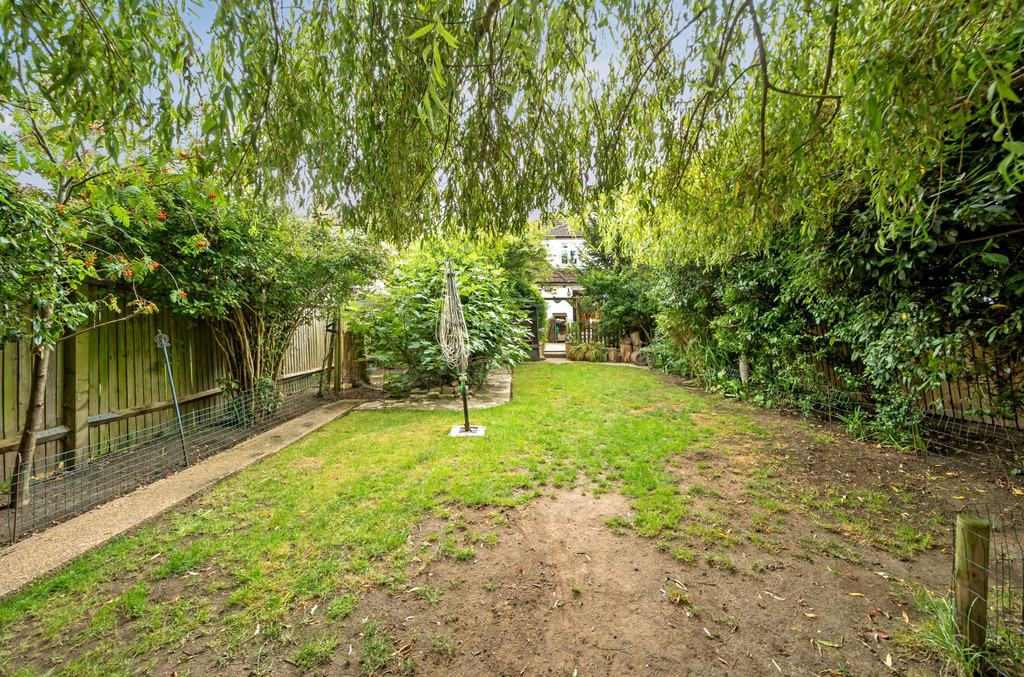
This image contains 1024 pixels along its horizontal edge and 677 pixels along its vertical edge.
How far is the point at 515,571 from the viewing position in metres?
2.30

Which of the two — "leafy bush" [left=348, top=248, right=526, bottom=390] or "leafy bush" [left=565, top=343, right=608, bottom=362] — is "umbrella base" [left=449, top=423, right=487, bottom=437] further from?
"leafy bush" [left=565, top=343, right=608, bottom=362]

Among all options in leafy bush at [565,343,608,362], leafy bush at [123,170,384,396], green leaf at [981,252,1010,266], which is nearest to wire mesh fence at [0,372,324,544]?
leafy bush at [123,170,384,396]

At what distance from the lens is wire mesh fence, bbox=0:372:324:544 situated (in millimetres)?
2754

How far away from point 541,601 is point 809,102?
2807 mm

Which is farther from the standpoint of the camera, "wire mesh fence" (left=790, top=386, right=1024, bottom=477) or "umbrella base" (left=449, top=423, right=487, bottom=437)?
"umbrella base" (left=449, top=423, right=487, bottom=437)

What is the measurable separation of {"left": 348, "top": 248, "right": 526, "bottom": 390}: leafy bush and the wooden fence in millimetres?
2073

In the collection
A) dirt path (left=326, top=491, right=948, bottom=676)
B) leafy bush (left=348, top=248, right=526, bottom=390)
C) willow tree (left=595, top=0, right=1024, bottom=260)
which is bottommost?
dirt path (left=326, top=491, right=948, bottom=676)

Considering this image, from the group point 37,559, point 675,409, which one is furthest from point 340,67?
point 675,409

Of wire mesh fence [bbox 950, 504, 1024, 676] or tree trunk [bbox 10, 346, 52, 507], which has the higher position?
tree trunk [bbox 10, 346, 52, 507]

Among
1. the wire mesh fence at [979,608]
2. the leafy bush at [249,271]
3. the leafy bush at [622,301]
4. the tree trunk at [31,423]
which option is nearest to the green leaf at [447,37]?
the wire mesh fence at [979,608]

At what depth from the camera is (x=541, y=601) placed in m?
2.07

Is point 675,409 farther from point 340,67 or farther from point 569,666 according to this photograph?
point 340,67

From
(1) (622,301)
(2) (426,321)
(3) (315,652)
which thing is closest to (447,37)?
(3) (315,652)

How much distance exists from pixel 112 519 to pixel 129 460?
3.38 feet
